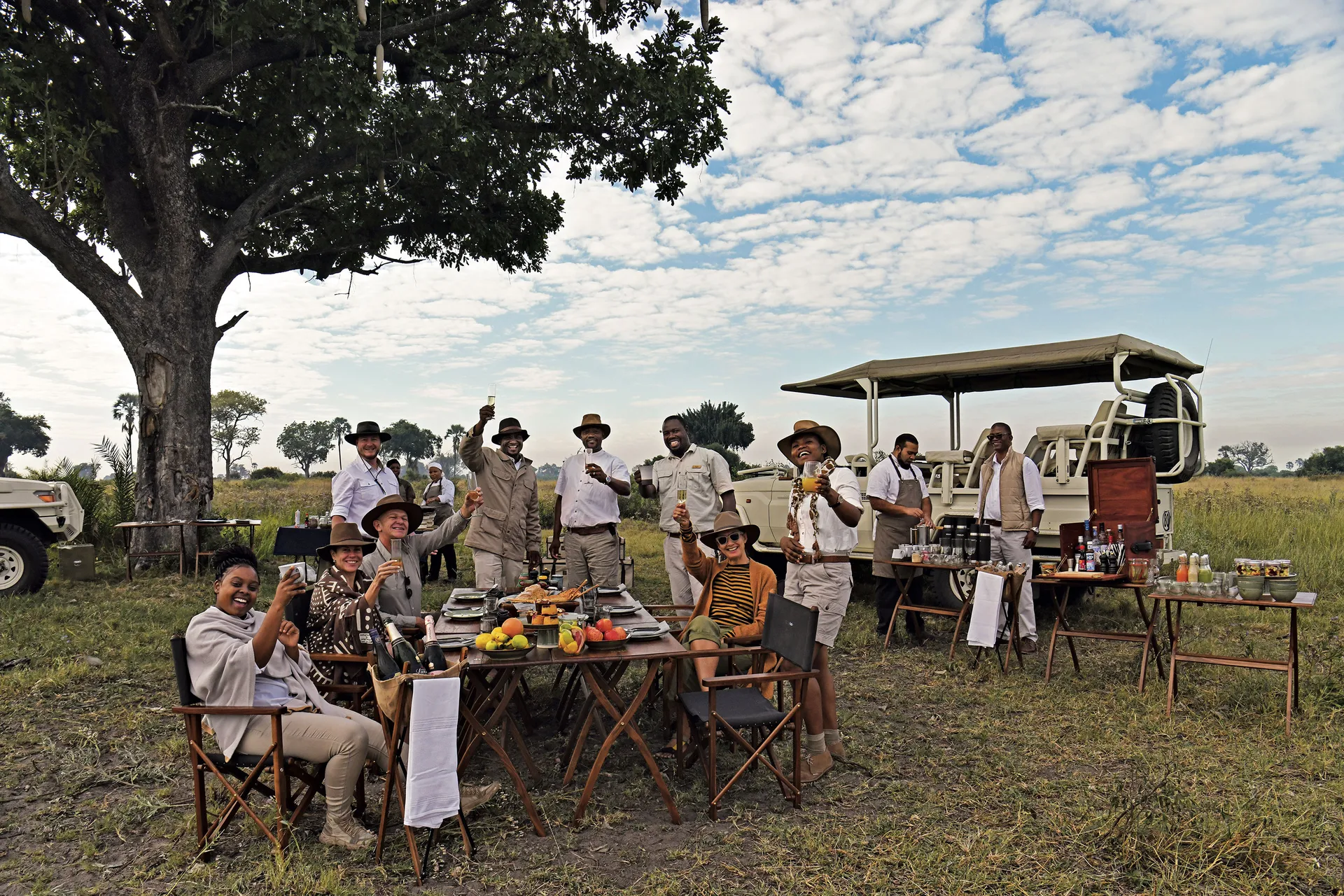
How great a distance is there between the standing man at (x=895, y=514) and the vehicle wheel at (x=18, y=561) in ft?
31.9

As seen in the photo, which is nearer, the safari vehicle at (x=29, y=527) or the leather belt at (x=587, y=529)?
the leather belt at (x=587, y=529)

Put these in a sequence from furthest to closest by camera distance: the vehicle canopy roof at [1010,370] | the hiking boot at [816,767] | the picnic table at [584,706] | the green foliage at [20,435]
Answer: the green foliage at [20,435]
the vehicle canopy roof at [1010,370]
the hiking boot at [816,767]
the picnic table at [584,706]

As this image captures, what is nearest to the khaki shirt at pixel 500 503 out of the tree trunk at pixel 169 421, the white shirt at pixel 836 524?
the white shirt at pixel 836 524

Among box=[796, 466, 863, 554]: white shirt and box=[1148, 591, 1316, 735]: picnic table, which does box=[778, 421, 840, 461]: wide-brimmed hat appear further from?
box=[1148, 591, 1316, 735]: picnic table

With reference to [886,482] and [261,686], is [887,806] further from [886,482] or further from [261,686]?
[886,482]

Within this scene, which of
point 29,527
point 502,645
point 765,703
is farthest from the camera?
point 29,527

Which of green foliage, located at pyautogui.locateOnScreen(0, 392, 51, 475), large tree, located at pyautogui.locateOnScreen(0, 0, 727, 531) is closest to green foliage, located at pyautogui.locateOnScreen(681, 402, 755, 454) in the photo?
large tree, located at pyautogui.locateOnScreen(0, 0, 727, 531)

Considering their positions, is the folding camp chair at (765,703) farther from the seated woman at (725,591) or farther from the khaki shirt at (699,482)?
the khaki shirt at (699,482)

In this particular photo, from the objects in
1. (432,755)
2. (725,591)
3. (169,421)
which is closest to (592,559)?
(725,591)

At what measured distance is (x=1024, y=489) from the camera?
7461mm

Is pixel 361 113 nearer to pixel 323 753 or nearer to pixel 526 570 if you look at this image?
pixel 526 570

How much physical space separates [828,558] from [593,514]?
7.58 ft

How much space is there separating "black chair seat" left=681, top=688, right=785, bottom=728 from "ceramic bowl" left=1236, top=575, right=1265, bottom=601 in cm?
318

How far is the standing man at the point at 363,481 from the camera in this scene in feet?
19.6
